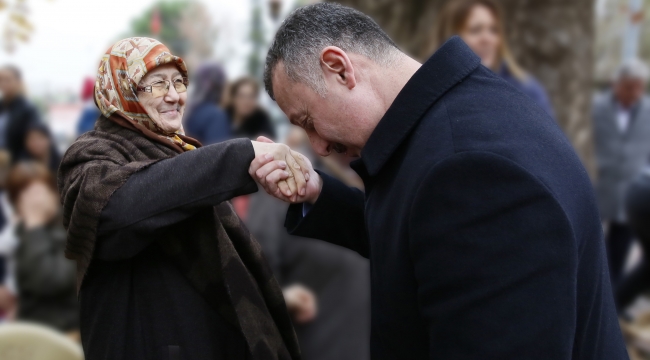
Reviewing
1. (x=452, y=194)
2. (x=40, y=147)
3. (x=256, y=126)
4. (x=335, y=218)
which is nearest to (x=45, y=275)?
(x=335, y=218)

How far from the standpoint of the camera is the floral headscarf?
74.7 inches

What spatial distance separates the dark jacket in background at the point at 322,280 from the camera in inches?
133

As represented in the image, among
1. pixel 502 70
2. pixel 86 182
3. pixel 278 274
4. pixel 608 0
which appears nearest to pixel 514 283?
pixel 86 182

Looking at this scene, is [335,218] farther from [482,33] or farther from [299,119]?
[482,33]

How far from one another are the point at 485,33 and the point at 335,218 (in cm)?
221

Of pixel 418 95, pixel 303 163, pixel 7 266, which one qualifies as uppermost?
pixel 418 95

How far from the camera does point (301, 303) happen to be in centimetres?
332

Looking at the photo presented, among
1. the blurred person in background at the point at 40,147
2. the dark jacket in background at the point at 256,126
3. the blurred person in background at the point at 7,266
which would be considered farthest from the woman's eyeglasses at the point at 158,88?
the blurred person in background at the point at 40,147

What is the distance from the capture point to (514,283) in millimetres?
1428

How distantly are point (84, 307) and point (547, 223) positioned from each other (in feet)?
3.83

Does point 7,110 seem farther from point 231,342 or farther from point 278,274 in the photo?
point 231,342

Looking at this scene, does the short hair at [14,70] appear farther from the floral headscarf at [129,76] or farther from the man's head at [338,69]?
the man's head at [338,69]

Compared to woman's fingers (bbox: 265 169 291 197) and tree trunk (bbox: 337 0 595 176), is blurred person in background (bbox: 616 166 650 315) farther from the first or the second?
woman's fingers (bbox: 265 169 291 197)

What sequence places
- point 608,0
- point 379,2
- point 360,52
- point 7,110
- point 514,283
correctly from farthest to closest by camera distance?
point 608,0
point 7,110
point 379,2
point 360,52
point 514,283
